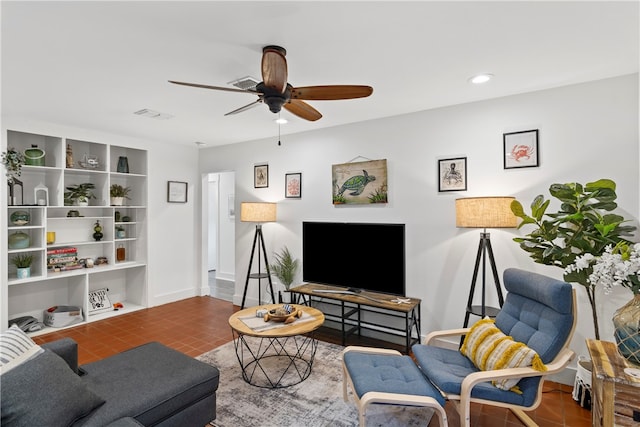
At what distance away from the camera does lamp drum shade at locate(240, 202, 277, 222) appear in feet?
14.7

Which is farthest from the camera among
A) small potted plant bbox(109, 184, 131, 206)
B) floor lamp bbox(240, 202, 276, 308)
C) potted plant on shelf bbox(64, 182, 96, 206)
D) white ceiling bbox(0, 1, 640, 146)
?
small potted plant bbox(109, 184, 131, 206)

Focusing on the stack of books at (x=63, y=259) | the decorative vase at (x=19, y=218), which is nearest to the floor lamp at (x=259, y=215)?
the stack of books at (x=63, y=259)

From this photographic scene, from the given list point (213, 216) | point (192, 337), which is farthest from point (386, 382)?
point (213, 216)

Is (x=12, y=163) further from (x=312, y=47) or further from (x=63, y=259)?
(x=312, y=47)

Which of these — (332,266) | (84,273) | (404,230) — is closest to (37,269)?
(84,273)

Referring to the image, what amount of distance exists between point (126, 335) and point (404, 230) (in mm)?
3433

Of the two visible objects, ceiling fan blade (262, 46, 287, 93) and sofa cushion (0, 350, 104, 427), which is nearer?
sofa cushion (0, 350, 104, 427)

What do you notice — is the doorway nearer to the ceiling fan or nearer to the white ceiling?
the white ceiling

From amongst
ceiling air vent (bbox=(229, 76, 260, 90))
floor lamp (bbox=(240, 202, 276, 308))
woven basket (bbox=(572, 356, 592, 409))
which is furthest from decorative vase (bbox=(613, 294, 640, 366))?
floor lamp (bbox=(240, 202, 276, 308))

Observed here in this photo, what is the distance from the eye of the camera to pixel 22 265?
387cm

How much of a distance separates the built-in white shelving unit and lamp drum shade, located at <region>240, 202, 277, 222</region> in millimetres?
1671

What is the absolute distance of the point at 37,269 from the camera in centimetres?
406

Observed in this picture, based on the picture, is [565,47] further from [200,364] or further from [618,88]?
[200,364]

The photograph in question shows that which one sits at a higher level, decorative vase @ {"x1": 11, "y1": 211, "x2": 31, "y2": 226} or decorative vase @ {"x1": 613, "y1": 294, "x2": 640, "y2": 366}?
decorative vase @ {"x1": 11, "y1": 211, "x2": 31, "y2": 226}
